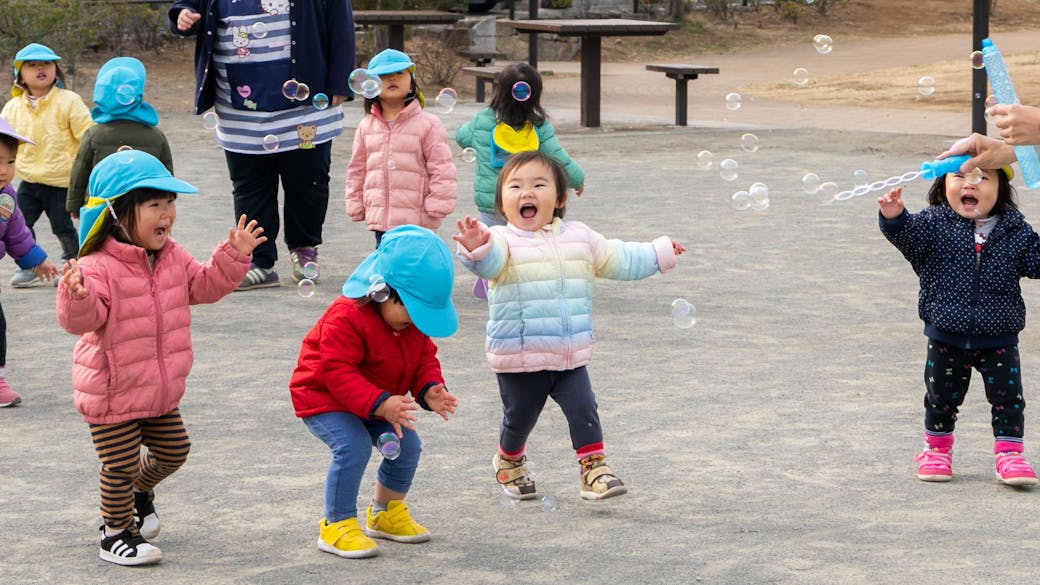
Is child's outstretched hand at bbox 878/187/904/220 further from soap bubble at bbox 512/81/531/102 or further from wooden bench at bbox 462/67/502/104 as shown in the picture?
wooden bench at bbox 462/67/502/104

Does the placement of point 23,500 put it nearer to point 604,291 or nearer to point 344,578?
point 344,578

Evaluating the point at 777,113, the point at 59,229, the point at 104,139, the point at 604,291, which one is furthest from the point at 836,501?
the point at 777,113

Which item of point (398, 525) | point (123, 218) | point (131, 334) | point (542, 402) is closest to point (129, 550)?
point (131, 334)

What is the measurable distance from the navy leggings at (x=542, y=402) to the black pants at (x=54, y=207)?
15.9ft

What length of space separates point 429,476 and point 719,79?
2067cm

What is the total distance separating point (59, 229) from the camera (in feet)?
29.2

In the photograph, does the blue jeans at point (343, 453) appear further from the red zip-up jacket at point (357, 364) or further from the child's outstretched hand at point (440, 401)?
the child's outstretched hand at point (440, 401)

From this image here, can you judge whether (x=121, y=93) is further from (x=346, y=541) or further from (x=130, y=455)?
(x=346, y=541)

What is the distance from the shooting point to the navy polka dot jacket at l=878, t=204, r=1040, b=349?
495 cm

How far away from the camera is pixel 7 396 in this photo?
19.7 ft

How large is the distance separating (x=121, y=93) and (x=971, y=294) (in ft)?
14.9

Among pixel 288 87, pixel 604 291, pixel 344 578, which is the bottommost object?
pixel 604 291

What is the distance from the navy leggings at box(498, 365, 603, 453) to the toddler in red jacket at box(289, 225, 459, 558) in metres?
0.49

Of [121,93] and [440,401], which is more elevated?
[121,93]
